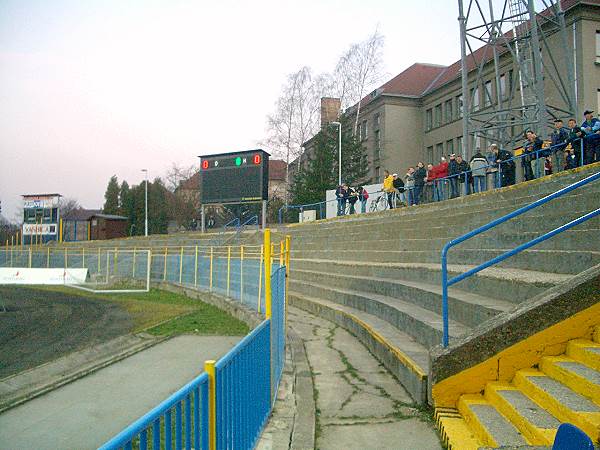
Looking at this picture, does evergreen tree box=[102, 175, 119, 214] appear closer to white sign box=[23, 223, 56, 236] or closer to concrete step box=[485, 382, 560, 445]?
white sign box=[23, 223, 56, 236]

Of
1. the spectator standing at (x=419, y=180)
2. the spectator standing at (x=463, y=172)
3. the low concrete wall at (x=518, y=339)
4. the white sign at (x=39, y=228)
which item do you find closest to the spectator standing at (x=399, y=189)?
the spectator standing at (x=419, y=180)

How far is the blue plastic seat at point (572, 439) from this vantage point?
1.95 m

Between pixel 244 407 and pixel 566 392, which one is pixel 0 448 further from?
pixel 566 392

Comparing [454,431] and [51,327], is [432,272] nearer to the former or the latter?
[454,431]

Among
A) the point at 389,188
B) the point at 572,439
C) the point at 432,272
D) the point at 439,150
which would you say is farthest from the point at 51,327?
the point at 439,150

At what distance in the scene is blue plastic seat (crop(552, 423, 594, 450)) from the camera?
1.95 m

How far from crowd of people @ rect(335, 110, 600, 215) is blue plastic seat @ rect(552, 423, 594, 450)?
10.6 m

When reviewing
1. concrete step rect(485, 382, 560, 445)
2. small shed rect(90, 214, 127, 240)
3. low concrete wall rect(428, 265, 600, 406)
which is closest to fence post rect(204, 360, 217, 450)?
concrete step rect(485, 382, 560, 445)

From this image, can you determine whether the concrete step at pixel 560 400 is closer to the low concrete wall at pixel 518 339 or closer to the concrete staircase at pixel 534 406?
the concrete staircase at pixel 534 406

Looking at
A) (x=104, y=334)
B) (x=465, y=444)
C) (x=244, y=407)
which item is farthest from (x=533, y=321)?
(x=104, y=334)

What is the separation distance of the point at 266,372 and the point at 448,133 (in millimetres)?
40988

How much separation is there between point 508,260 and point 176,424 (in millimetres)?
7149

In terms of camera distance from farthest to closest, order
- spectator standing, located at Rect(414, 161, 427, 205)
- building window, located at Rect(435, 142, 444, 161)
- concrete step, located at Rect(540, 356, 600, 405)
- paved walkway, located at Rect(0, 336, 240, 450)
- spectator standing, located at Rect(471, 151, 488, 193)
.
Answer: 1. building window, located at Rect(435, 142, 444, 161)
2. spectator standing, located at Rect(414, 161, 427, 205)
3. spectator standing, located at Rect(471, 151, 488, 193)
4. paved walkway, located at Rect(0, 336, 240, 450)
5. concrete step, located at Rect(540, 356, 600, 405)

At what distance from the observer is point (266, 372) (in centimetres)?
528
